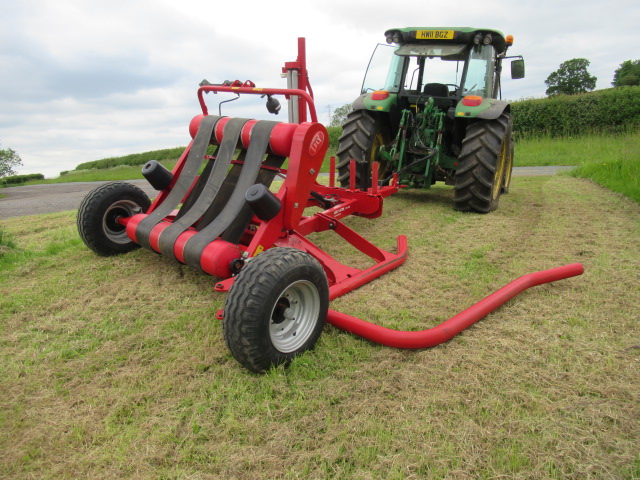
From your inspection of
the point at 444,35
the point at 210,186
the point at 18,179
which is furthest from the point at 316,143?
the point at 18,179

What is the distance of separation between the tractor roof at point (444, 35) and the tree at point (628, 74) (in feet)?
88.2

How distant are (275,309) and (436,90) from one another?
4764 millimetres

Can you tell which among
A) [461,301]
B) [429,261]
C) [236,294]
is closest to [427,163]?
[429,261]

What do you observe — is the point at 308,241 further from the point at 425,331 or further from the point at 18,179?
the point at 18,179

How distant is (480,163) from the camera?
541 centimetres

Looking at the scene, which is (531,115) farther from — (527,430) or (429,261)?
(527,430)

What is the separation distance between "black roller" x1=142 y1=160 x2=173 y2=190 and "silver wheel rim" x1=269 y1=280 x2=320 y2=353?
176 centimetres

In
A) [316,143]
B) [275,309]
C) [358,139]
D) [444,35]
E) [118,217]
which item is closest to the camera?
[275,309]

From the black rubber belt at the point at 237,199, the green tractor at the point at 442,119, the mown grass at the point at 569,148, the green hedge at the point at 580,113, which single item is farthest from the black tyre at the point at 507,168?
the green hedge at the point at 580,113

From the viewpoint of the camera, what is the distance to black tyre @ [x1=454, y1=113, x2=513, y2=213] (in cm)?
540

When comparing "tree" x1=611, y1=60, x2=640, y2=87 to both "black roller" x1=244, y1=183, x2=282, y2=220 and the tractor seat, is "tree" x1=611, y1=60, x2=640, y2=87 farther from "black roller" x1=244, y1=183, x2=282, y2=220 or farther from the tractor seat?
"black roller" x1=244, y1=183, x2=282, y2=220

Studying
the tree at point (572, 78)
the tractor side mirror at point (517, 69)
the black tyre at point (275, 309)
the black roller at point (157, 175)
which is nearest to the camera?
the black tyre at point (275, 309)

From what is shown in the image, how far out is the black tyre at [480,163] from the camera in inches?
213

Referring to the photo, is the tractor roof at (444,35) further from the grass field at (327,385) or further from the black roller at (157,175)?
the black roller at (157,175)
